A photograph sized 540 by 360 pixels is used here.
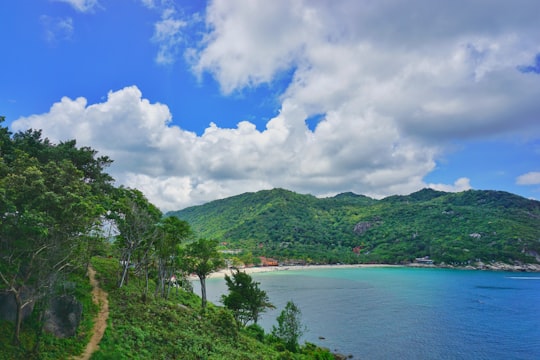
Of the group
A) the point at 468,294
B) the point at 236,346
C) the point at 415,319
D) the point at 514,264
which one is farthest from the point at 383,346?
the point at 514,264

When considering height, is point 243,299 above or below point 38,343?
below

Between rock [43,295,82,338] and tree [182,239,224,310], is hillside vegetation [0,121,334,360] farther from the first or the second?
tree [182,239,224,310]

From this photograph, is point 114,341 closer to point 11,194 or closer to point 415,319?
point 11,194

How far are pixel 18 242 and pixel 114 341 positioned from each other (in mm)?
10652

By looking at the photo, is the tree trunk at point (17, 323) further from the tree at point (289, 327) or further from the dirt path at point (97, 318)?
the tree at point (289, 327)

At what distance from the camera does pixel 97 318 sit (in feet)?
95.3

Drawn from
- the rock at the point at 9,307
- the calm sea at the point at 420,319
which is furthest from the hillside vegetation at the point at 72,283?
the calm sea at the point at 420,319

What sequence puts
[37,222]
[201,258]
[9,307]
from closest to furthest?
[37,222], [9,307], [201,258]

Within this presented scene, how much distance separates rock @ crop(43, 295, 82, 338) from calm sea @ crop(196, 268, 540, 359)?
147 feet

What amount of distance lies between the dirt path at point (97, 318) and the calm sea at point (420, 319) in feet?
134

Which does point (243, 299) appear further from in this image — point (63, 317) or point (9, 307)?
point (9, 307)

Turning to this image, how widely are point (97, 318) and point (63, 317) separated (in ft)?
13.5

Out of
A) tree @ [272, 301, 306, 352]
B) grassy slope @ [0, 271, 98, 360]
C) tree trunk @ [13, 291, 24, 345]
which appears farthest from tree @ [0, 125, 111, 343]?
tree @ [272, 301, 306, 352]

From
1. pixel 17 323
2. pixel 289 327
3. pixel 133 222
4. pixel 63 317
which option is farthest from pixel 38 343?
pixel 289 327
